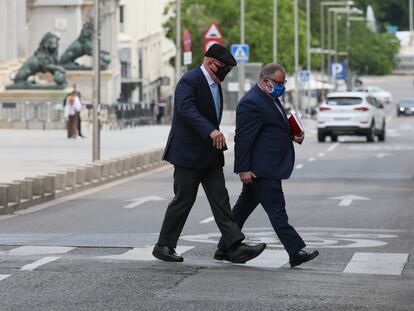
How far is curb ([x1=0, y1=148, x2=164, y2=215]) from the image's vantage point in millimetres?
23219

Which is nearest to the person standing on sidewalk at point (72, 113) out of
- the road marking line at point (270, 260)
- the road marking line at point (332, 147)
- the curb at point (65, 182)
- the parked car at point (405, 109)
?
the road marking line at point (332, 147)

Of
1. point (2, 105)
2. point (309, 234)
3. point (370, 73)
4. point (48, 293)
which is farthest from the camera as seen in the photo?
point (370, 73)

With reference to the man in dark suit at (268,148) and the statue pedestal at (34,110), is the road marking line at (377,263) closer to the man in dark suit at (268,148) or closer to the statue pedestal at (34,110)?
A: the man in dark suit at (268,148)

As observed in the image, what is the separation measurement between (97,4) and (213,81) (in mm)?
19308

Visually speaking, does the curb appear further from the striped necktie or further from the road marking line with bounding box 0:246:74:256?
the striped necktie

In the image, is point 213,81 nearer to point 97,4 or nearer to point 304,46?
point 97,4

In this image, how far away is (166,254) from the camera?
14672 mm

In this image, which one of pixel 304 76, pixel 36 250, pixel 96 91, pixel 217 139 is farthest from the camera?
pixel 304 76

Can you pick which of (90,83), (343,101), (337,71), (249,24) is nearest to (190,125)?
(343,101)

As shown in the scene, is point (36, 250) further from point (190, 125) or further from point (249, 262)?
point (190, 125)

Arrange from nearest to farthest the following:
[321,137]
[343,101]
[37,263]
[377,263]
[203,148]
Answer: [37,263] → [203,148] → [377,263] → [343,101] → [321,137]

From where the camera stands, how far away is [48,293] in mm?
12070

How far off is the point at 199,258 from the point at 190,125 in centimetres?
144

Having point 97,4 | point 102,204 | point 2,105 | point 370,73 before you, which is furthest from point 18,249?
point 370,73
